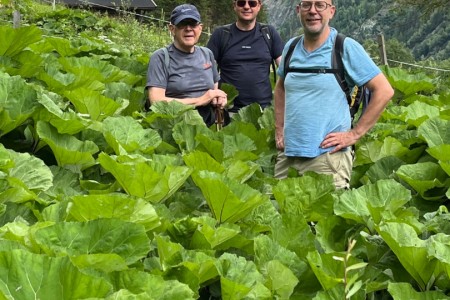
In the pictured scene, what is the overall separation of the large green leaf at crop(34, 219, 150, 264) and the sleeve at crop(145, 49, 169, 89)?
2664mm

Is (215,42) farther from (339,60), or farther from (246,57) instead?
(339,60)

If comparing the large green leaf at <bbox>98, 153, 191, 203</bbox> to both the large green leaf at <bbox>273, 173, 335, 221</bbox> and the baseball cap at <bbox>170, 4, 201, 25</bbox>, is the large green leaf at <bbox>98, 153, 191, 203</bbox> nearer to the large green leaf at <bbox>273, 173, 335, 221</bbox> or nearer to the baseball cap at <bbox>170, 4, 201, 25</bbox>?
the large green leaf at <bbox>273, 173, 335, 221</bbox>

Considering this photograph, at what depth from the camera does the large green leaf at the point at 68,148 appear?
3.01m

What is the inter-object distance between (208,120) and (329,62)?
4.58 ft

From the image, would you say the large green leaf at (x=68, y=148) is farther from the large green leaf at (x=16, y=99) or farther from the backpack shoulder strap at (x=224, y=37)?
the backpack shoulder strap at (x=224, y=37)

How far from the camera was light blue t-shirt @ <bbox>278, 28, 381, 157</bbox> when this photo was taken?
369 cm

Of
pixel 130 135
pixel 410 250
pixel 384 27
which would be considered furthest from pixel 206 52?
pixel 384 27

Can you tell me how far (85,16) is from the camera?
15711mm

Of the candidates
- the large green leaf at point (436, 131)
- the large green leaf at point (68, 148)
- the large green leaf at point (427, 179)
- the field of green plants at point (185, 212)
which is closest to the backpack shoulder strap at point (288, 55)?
the field of green plants at point (185, 212)

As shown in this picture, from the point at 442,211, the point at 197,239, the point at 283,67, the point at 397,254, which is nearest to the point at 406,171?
the point at 442,211

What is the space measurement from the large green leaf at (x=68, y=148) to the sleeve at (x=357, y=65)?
1.43 metres

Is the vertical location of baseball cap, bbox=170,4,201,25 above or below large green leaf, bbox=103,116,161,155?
above

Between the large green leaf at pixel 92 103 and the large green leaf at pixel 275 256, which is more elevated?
the large green leaf at pixel 275 256

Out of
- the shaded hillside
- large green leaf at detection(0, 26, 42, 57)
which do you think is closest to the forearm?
large green leaf at detection(0, 26, 42, 57)
